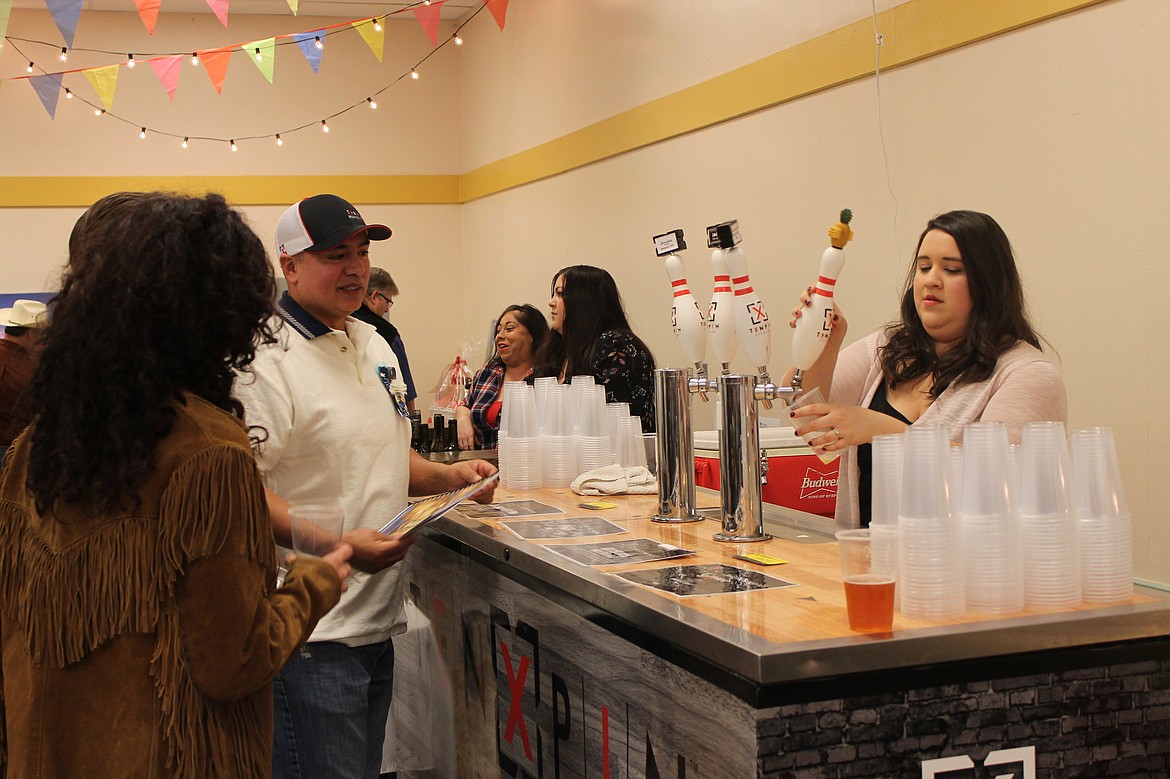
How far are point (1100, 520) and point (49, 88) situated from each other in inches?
312

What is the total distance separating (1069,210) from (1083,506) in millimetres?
2048

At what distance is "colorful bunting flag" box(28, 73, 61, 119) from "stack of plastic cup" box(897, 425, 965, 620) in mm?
7514

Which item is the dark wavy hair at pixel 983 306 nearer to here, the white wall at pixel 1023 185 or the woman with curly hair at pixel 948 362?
the woman with curly hair at pixel 948 362

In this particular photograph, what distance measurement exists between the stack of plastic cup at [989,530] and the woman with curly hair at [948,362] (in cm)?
54

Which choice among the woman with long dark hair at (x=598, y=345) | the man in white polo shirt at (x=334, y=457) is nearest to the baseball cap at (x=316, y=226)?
the man in white polo shirt at (x=334, y=457)

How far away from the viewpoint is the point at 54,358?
1.54 m

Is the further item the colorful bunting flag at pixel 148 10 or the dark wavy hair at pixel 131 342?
the colorful bunting flag at pixel 148 10

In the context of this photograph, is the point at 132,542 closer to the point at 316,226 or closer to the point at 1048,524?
the point at 316,226

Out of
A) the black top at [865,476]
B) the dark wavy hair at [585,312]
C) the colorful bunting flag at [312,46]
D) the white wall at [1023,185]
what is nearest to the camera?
the black top at [865,476]

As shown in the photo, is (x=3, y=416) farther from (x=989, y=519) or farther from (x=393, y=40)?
(x=393, y=40)

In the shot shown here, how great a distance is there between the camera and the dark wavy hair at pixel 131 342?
1486 mm

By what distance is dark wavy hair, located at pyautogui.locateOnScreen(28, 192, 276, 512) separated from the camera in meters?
1.49

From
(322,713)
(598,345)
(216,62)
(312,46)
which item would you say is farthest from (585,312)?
(216,62)

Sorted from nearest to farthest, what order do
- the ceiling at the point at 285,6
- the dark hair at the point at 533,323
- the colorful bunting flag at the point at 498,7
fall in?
the dark hair at the point at 533,323 < the colorful bunting flag at the point at 498,7 < the ceiling at the point at 285,6
